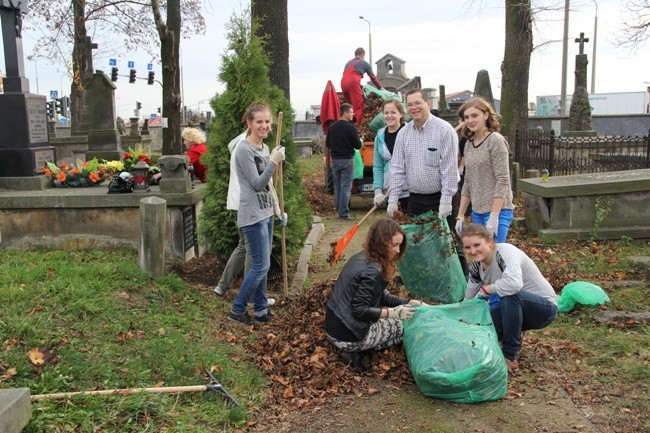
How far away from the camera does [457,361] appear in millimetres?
4000

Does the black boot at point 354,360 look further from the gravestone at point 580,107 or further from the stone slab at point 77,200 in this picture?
the gravestone at point 580,107

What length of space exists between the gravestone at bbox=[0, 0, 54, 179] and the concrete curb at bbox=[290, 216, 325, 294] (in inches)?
128

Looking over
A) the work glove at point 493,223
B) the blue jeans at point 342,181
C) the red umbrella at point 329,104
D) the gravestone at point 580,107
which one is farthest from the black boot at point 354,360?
the gravestone at point 580,107

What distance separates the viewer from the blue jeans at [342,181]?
1073 cm

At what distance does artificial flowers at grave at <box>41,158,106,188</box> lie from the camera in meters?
8.06

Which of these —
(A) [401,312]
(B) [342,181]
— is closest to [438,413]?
(A) [401,312]

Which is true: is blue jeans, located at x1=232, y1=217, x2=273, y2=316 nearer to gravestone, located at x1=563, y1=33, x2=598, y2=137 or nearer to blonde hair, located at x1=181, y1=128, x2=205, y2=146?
blonde hair, located at x1=181, y1=128, x2=205, y2=146

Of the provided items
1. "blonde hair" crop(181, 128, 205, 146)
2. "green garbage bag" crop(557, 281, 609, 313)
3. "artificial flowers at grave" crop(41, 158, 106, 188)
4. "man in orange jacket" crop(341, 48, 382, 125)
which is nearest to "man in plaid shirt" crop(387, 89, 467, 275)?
"green garbage bag" crop(557, 281, 609, 313)

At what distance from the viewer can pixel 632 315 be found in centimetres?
566

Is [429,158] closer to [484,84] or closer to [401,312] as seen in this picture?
[401,312]

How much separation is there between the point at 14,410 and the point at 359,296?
2.14 metres

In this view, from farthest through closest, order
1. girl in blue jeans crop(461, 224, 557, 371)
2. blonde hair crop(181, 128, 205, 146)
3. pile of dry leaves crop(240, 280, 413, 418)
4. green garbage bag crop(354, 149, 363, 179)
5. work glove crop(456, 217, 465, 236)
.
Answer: green garbage bag crop(354, 149, 363, 179) → blonde hair crop(181, 128, 205, 146) → work glove crop(456, 217, 465, 236) → girl in blue jeans crop(461, 224, 557, 371) → pile of dry leaves crop(240, 280, 413, 418)

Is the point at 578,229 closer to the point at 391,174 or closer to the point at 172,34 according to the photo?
the point at 391,174

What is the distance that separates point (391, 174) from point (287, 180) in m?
1.59
